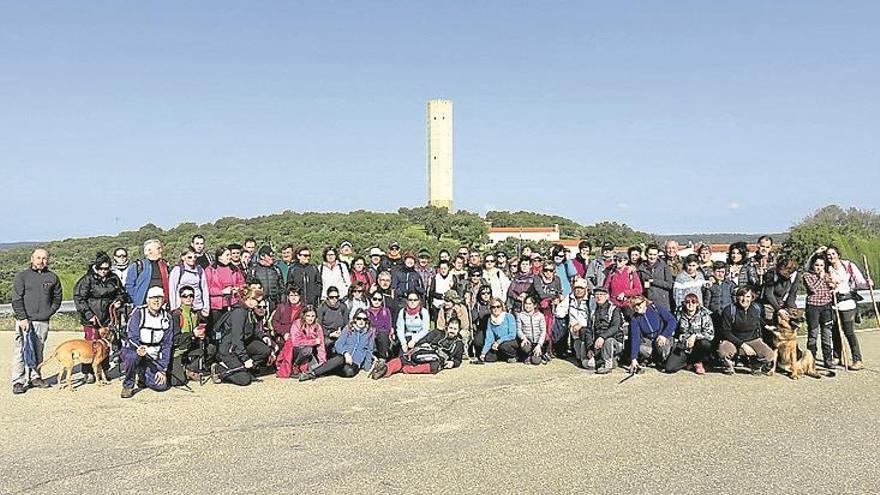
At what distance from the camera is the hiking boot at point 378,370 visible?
8.74 m

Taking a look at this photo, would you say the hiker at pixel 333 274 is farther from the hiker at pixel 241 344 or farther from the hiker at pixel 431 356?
the hiker at pixel 431 356

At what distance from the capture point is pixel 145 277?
28.8 feet

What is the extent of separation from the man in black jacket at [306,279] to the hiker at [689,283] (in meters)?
4.65

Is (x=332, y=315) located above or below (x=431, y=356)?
above

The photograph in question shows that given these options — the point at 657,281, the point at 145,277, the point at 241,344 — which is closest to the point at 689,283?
the point at 657,281

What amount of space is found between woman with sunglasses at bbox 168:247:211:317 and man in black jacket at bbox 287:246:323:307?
1.43 meters

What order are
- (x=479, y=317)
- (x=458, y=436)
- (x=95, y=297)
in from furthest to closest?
(x=479, y=317) → (x=95, y=297) → (x=458, y=436)

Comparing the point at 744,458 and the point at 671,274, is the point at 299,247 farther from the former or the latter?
the point at 744,458

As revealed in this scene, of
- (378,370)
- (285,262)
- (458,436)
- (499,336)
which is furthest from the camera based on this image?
(285,262)

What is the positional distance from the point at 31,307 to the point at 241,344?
7.17ft

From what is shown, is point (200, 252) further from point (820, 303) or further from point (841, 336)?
point (841, 336)

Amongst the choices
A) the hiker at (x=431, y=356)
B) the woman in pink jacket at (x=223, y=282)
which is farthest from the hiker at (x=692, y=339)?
the woman in pink jacket at (x=223, y=282)

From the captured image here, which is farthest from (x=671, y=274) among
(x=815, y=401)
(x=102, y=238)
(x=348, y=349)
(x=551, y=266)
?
(x=102, y=238)

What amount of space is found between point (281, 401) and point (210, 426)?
107 cm
